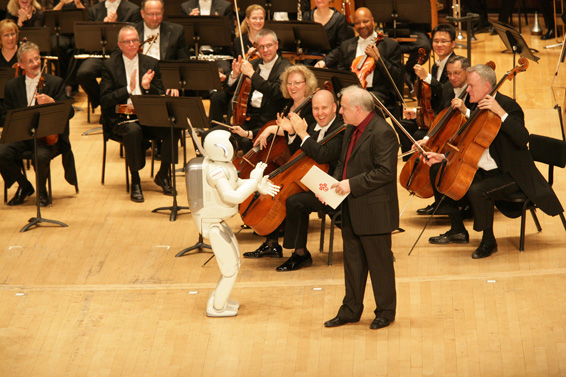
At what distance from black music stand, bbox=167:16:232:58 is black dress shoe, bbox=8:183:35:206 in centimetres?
232

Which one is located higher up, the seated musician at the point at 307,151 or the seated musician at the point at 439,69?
the seated musician at the point at 439,69

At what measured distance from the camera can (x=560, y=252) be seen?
6.22m

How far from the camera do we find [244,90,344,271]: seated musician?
18.9ft


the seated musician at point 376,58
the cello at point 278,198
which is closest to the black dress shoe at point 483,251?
the cello at point 278,198

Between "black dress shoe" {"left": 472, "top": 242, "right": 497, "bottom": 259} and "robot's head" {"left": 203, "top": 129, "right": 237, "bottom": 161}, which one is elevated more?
"robot's head" {"left": 203, "top": 129, "right": 237, "bottom": 161}

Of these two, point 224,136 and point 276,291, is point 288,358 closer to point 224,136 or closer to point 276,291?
point 276,291

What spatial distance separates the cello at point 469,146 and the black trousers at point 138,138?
8.18 feet

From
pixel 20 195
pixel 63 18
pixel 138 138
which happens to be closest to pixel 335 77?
pixel 138 138

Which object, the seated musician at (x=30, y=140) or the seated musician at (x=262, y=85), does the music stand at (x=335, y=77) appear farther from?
the seated musician at (x=30, y=140)

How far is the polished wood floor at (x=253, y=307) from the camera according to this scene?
4.79 meters

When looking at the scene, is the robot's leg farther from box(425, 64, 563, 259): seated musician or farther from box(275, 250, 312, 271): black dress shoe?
box(425, 64, 563, 259): seated musician

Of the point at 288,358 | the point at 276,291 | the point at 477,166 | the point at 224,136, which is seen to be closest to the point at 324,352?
the point at 288,358

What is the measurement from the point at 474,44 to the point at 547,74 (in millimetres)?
1404

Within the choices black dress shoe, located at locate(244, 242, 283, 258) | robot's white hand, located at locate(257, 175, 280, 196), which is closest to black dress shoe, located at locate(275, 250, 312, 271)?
black dress shoe, located at locate(244, 242, 283, 258)
